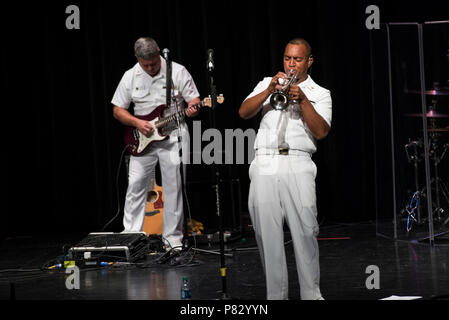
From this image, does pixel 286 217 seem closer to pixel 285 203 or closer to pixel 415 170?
pixel 285 203

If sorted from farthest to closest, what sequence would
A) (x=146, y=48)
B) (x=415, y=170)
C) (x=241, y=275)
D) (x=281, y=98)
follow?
(x=415, y=170)
(x=146, y=48)
(x=241, y=275)
(x=281, y=98)

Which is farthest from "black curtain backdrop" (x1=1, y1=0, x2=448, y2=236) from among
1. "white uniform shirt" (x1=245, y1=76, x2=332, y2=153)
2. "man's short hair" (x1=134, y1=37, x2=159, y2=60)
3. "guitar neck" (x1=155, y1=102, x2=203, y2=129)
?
"white uniform shirt" (x1=245, y1=76, x2=332, y2=153)

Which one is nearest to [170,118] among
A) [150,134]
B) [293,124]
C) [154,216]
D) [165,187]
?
[150,134]

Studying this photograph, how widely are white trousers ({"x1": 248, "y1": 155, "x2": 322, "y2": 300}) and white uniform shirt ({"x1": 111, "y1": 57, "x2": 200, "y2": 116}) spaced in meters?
2.42

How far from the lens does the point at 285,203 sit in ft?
12.0

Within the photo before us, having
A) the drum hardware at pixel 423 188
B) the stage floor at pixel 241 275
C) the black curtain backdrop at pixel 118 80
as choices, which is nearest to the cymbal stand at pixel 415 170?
the drum hardware at pixel 423 188

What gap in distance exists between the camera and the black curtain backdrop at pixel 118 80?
7250mm

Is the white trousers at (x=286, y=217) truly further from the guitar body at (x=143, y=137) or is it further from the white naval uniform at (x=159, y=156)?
the guitar body at (x=143, y=137)

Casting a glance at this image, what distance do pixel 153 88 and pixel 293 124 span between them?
257 centimetres

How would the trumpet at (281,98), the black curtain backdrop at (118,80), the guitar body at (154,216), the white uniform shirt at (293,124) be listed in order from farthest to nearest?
the black curtain backdrop at (118,80)
the guitar body at (154,216)
the white uniform shirt at (293,124)
the trumpet at (281,98)

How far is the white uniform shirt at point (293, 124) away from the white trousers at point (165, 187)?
2283 mm

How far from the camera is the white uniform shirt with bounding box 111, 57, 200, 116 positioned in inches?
235

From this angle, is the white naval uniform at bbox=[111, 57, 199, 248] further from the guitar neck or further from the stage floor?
the stage floor
